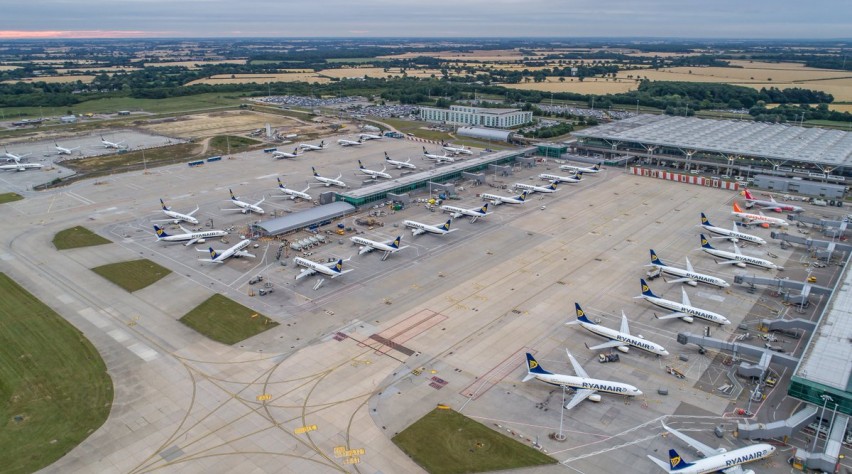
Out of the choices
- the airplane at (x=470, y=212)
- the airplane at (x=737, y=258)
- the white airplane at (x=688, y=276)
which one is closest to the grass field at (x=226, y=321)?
the airplane at (x=470, y=212)

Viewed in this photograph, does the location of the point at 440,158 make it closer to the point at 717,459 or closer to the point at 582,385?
the point at 582,385

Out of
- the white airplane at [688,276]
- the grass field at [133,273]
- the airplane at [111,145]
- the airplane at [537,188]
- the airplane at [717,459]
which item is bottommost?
the airplane at [717,459]

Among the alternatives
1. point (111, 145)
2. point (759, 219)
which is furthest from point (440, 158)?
point (111, 145)

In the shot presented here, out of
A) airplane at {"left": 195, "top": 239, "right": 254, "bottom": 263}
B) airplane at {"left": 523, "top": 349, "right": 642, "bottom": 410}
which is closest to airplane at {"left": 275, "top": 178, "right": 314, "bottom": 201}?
airplane at {"left": 195, "top": 239, "right": 254, "bottom": 263}

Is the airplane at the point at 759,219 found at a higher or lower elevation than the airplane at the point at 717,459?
higher

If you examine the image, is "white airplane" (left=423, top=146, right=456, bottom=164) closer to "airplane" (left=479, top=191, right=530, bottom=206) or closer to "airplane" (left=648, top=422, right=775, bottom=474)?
"airplane" (left=479, top=191, right=530, bottom=206)

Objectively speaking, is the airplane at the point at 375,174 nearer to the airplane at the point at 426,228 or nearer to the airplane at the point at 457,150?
the airplane at the point at 457,150
